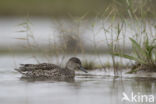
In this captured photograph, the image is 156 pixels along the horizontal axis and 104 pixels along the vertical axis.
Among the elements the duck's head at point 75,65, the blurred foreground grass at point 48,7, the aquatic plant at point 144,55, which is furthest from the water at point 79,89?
the blurred foreground grass at point 48,7

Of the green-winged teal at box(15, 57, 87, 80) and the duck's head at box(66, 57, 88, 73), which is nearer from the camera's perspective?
the green-winged teal at box(15, 57, 87, 80)

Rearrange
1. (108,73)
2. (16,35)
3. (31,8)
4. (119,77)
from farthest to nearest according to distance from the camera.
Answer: (31,8) < (16,35) < (108,73) < (119,77)

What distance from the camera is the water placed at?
6.60 meters

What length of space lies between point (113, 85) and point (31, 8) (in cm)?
1674

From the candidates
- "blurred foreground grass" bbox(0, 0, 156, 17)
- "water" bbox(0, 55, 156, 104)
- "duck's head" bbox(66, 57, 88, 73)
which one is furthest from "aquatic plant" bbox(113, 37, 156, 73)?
"blurred foreground grass" bbox(0, 0, 156, 17)

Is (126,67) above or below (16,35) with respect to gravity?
below

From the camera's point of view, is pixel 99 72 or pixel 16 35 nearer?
pixel 99 72

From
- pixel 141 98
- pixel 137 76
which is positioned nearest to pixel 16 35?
pixel 137 76

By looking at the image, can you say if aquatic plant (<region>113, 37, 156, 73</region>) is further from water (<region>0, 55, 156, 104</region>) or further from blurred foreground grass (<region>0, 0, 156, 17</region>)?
blurred foreground grass (<region>0, 0, 156, 17</region>)

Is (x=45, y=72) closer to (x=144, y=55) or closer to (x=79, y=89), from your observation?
(x=79, y=89)

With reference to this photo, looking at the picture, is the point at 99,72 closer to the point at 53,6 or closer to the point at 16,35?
the point at 16,35

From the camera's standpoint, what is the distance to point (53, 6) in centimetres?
2431

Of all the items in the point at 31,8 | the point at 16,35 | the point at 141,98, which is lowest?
the point at 141,98

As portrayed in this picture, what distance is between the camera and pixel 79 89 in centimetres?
750
